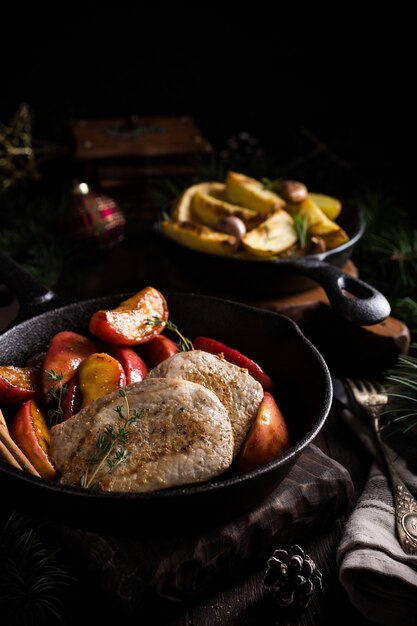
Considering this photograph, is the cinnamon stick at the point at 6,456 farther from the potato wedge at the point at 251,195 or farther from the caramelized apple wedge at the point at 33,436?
the potato wedge at the point at 251,195

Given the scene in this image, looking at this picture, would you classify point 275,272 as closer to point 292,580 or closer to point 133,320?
point 133,320

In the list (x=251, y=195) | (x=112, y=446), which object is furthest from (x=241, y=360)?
(x=251, y=195)

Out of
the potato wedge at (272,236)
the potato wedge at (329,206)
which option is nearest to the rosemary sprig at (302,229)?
the potato wedge at (272,236)

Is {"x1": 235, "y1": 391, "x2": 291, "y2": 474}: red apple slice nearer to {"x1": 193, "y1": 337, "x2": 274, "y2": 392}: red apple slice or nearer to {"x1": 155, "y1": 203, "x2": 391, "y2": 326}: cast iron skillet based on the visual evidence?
{"x1": 193, "y1": 337, "x2": 274, "y2": 392}: red apple slice

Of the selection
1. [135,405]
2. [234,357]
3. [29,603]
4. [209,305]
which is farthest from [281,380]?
[29,603]

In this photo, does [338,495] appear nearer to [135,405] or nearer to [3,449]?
[135,405]

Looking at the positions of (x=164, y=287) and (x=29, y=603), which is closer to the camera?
(x=29, y=603)

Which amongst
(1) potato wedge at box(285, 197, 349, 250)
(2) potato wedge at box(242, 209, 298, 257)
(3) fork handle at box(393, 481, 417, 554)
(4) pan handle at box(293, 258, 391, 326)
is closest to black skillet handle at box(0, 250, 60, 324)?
(2) potato wedge at box(242, 209, 298, 257)
